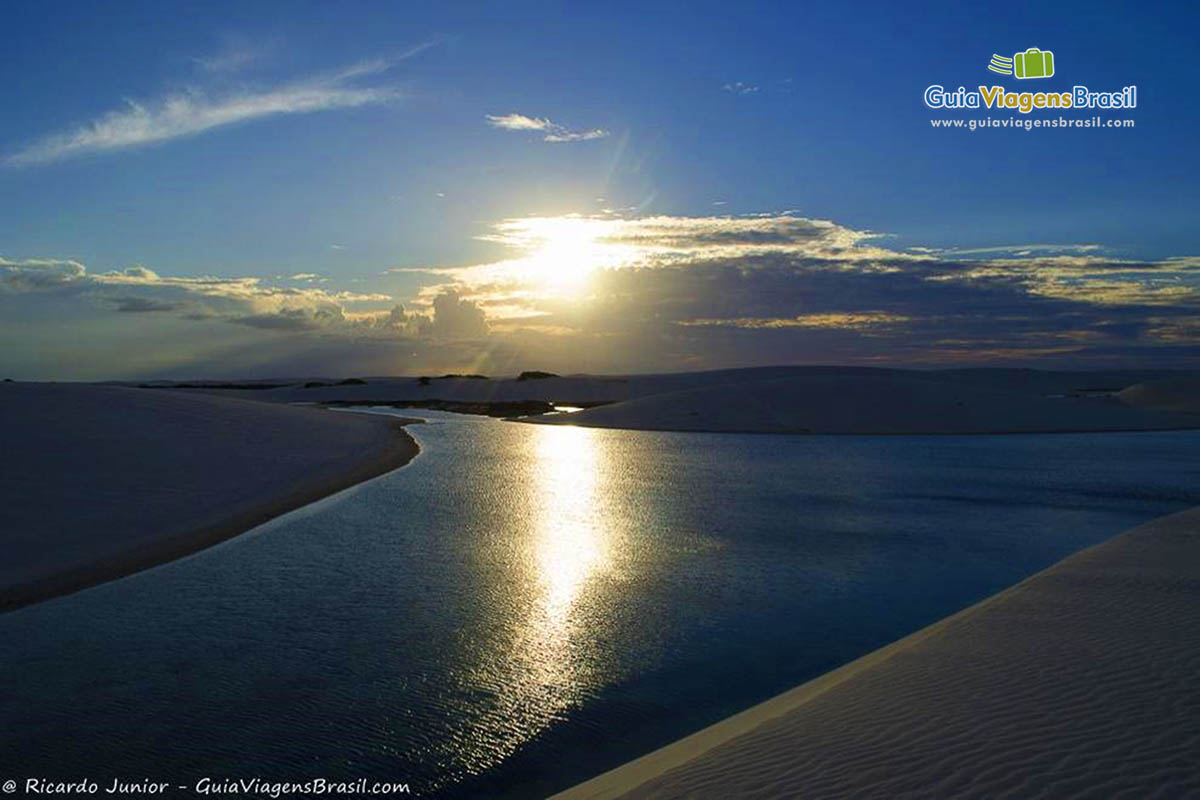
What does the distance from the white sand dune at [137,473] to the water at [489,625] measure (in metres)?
1.07

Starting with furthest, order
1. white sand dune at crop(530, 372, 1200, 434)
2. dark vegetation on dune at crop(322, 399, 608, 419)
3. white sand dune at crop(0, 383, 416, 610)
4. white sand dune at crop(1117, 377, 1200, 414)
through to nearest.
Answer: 1. dark vegetation on dune at crop(322, 399, 608, 419)
2. white sand dune at crop(1117, 377, 1200, 414)
3. white sand dune at crop(530, 372, 1200, 434)
4. white sand dune at crop(0, 383, 416, 610)

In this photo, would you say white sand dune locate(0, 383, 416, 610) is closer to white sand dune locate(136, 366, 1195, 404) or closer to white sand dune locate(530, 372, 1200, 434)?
white sand dune locate(530, 372, 1200, 434)

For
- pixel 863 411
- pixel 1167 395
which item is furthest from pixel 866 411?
pixel 1167 395

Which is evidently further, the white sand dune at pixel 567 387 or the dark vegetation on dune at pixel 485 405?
the white sand dune at pixel 567 387

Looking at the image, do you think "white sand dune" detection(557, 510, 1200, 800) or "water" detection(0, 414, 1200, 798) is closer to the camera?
"white sand dune" detection(557, 510, 1200, 800)

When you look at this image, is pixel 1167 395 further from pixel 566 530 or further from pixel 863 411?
pixel 566 530

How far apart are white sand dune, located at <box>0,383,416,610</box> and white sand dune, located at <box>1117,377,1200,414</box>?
244 ft

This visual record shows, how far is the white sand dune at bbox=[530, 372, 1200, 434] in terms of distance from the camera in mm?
51344

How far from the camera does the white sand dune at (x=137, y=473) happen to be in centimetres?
1361

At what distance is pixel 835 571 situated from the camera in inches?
529

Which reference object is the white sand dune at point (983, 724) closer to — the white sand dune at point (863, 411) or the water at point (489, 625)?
the water at point (489, 625)

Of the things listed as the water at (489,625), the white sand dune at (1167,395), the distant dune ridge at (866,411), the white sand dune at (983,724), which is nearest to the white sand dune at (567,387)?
the white sand dune at (1167,395)

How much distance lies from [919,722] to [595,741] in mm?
2736

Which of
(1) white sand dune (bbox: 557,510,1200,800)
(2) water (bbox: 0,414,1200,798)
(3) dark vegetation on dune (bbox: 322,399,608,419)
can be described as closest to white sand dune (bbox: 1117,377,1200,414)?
(3) dark vegetation on dune (bbox: 322,399,608,419)
